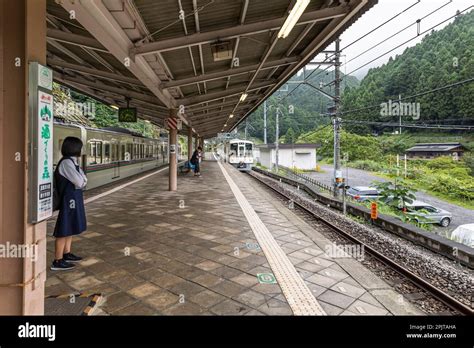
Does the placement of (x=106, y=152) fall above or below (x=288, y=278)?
above

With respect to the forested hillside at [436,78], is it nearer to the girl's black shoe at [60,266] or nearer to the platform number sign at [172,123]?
the platform number sign at [172,123]

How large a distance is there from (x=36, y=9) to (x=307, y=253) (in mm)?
4377

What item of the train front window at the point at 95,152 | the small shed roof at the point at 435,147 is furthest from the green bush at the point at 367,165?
the train front window at the point at 95,152

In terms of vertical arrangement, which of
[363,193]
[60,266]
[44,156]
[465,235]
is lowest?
[465,235]

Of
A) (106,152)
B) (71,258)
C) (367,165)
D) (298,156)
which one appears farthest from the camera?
(367,165)

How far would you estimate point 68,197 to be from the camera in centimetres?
343

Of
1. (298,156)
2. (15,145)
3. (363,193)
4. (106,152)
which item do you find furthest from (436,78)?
(15,145)

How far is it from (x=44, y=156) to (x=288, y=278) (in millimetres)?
2884

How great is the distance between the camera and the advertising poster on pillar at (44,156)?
2.18 metres

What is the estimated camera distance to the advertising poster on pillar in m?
2.18

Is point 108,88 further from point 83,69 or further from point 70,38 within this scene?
point 70,38

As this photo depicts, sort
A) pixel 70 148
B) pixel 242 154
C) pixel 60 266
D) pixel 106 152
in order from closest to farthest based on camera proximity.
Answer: pixel 70 148 → pixel 60 266 → pixel 106 152 → pixel 242 154

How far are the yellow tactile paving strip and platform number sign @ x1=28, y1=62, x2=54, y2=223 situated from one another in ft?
8.00
